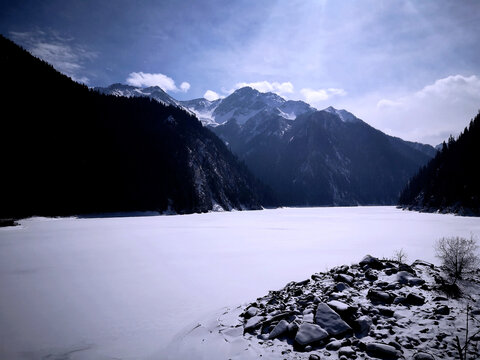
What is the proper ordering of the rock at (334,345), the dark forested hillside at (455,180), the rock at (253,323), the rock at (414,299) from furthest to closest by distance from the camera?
the dark forested hillside at (455,180)
the rock at (414,299)
the rock at (253,323)
the rock at (334,345)

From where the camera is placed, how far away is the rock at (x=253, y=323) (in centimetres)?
704

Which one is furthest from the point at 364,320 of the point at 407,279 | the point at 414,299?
the point at 407,279

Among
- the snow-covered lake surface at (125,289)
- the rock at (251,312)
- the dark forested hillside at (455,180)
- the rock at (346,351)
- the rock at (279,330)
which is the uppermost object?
the dark forested hillside at (455,180)

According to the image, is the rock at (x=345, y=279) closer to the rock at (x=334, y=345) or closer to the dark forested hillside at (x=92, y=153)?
the rock at (x=334, y=345)

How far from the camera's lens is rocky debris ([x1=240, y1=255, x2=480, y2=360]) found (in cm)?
541

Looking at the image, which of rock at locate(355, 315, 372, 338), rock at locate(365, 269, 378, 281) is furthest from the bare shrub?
rock at locate(355, 315, 372, 338)

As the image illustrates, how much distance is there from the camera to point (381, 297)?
26.2 feet

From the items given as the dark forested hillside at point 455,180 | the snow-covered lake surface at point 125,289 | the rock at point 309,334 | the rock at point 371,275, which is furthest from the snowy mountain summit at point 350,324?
the dark forested hillside at point 455,180

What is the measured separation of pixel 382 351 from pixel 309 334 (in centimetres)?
166

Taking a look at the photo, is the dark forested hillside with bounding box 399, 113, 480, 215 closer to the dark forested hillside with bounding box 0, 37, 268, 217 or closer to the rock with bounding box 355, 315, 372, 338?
the dark forested hillside with bounding box 0, 37, 268, 217

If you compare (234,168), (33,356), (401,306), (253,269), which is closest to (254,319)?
(401,306)

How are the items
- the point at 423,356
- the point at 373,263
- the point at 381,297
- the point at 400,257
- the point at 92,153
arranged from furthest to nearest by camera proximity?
the point at 92,153 < the point at 400,257 < the point at 373,263 < the point at 381,297 < the point at 423,356

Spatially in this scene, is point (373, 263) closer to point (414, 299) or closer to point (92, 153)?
point (414, 299)

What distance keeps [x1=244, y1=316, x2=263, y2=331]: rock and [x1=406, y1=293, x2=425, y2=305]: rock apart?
16.4ft
